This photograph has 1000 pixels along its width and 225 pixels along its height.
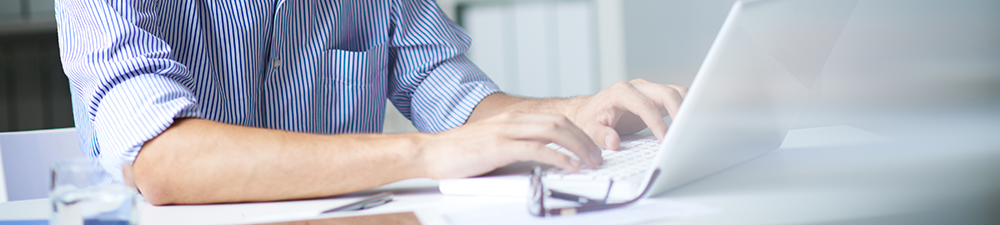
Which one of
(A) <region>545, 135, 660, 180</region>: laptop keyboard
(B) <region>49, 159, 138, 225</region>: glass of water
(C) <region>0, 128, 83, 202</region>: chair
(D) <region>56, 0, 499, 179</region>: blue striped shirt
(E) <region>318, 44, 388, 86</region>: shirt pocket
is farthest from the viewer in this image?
(E) <region>318, 44, 388, 86</region>: shirt pocket

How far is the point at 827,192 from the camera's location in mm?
505

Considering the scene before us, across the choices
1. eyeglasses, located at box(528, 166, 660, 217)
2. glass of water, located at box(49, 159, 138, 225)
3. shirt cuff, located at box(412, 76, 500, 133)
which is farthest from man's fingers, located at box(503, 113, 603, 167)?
shirt cuff, located at box(412, 76, 500, 133)

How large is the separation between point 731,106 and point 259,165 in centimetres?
42

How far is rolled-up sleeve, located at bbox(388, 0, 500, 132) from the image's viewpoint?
1179 millimetres

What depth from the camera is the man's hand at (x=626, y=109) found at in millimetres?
756

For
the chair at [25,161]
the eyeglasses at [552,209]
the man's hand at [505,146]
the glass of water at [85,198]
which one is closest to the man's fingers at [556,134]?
the man's hand at [505,146]

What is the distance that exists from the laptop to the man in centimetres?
4

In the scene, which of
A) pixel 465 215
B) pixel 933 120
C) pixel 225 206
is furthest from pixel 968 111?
pixel 225 206

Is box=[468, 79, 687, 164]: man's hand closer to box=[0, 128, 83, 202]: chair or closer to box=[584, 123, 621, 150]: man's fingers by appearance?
box=[584, 123, 621, 150]: man's fingers

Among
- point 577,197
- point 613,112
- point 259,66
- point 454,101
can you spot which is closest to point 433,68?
point 454,101

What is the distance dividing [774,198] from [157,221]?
502 millimetres

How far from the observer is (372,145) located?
0.63 meters

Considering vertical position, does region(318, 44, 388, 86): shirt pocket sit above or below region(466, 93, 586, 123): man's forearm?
above

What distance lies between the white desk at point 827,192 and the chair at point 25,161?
353 millimetres
